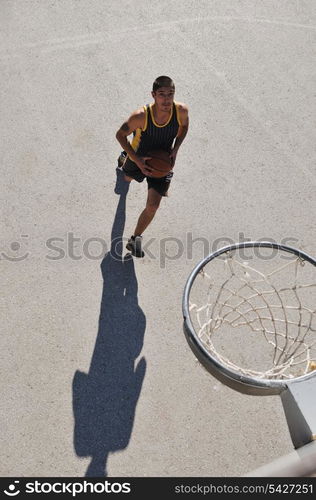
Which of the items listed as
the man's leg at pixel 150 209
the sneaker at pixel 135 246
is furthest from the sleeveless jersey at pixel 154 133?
the sneaker at pixel 135 246

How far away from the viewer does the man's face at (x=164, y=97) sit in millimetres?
4828

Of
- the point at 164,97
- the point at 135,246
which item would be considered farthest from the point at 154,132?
the point at 135,246

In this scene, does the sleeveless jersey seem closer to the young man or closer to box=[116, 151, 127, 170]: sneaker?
the young man

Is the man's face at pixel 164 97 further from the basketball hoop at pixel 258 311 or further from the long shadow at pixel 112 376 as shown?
the long shadow at pixel 112 376

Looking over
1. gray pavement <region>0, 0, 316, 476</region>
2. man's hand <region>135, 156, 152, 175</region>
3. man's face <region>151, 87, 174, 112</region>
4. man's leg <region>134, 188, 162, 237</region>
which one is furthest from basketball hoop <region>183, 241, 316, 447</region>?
man's face <region>151, 87, 174, 112</region>

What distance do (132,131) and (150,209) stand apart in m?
0.77

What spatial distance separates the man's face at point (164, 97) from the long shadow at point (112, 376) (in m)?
1.68

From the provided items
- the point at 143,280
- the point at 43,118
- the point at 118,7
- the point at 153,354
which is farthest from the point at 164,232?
the point at 118,7

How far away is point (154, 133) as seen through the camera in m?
5.23

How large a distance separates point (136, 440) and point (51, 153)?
346cm

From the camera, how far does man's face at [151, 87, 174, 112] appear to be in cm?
483

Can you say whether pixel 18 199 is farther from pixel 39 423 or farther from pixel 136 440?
pixel 136 440

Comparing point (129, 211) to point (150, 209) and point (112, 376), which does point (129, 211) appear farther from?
point (112, 376)

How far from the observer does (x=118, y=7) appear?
8.48 meters
